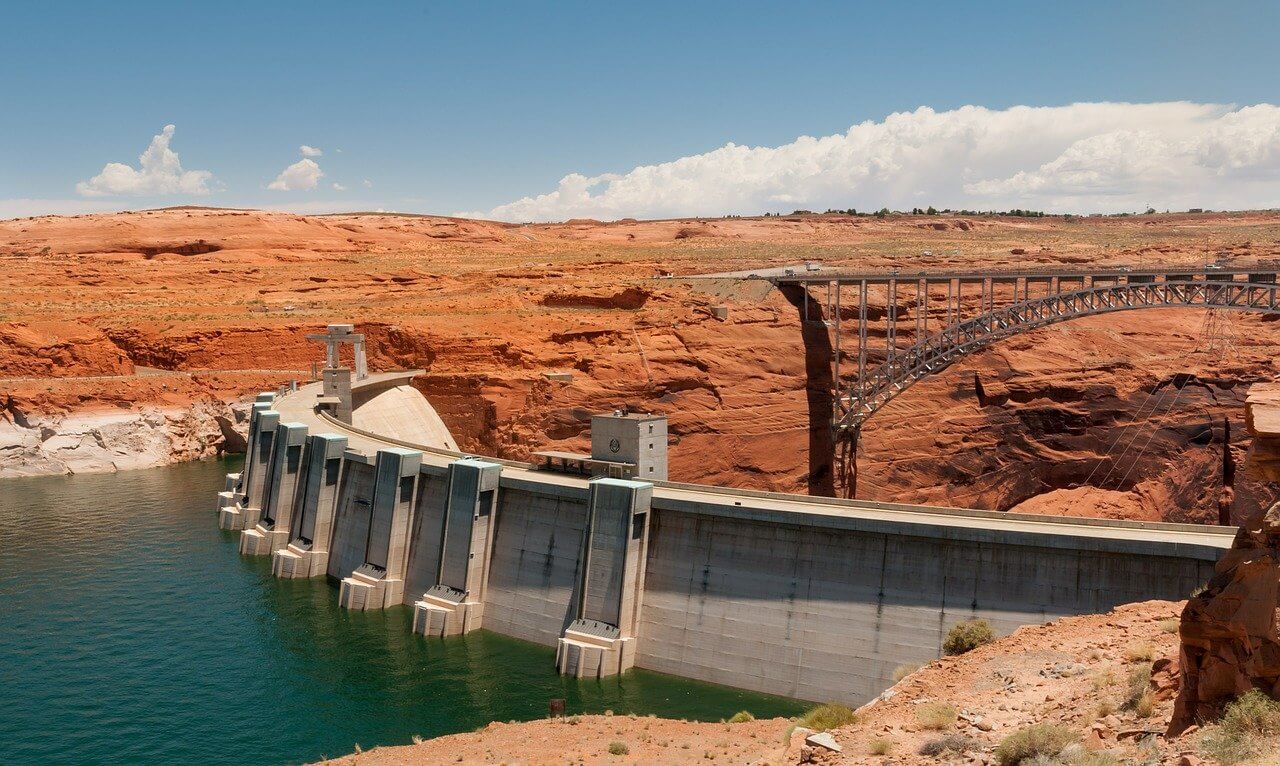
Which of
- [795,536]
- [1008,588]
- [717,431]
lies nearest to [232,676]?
[795,536]

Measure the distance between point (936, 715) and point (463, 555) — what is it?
2337 centimetres

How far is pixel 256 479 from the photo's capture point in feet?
174

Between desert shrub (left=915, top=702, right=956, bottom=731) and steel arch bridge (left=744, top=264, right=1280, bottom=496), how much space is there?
3383 centimetres

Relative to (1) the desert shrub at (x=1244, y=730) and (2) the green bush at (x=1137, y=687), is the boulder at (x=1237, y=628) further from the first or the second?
(2) the green bush at (x=1137, y=687)

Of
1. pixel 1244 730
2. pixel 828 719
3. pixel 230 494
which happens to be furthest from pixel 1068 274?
pixel 230 494

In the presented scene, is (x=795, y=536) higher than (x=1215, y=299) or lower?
lower

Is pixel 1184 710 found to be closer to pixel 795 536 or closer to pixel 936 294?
pixel 795 536

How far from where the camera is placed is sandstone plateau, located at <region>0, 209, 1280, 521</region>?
175 ft

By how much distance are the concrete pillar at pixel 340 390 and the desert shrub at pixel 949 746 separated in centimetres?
4691

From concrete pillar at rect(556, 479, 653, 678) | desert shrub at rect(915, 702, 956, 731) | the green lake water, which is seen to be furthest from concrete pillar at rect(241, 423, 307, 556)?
desert shrub at rect(915, 702, 956, 731)

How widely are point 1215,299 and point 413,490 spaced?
38.6m

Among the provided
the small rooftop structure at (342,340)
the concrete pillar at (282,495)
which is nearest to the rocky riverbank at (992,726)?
the concrete pillar at (282,495)

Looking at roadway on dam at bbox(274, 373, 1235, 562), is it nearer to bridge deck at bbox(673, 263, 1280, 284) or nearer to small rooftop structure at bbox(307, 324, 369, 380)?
bridge deck at bbox(673, 263, 1280, 284)

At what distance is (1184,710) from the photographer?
44.3 ft
